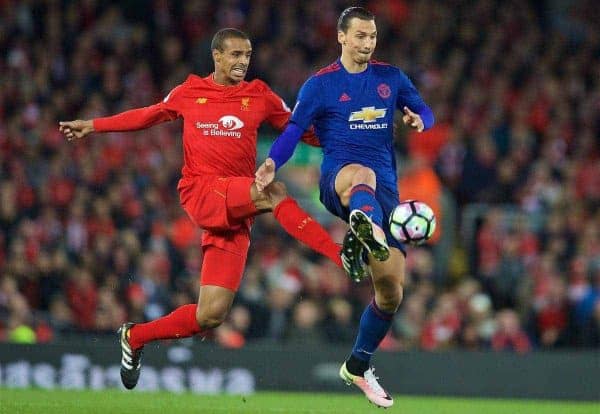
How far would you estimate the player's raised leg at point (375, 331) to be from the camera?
921 cm

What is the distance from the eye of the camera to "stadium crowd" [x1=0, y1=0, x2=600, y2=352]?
14.2m

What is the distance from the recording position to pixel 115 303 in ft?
45.8

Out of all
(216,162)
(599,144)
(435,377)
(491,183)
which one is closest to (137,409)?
(216,162)

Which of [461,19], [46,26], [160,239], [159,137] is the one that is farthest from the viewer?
[461,19]

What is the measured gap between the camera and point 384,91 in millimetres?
9273

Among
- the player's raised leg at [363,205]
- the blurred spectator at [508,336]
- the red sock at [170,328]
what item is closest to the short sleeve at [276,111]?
the player's raised leg at [363,205]

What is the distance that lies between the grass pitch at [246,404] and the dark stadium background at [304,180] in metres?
0.81

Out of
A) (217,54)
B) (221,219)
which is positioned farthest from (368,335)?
(217,54)

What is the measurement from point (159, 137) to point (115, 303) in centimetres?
262

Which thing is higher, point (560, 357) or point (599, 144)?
point (599, 144)

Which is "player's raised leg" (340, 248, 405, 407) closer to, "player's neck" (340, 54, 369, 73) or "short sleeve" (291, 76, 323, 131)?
"short sleeve" (291, 76, 323, 131)

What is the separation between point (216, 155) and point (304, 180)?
21.3 ft

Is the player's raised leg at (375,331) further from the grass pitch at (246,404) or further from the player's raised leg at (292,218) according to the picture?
the grass pitch at (246,404)

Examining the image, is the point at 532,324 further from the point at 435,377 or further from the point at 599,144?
the point at 599,144
